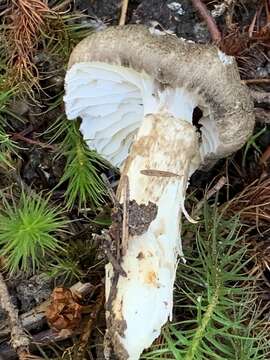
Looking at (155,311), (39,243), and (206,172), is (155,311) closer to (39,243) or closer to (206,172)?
(39,243)

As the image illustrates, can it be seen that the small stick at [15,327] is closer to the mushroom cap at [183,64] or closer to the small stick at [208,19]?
the mushroom cap at [183,64]

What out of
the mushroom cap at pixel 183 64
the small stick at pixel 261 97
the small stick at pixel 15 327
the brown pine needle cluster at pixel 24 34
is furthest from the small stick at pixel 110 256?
the small stick at pixel 261 97

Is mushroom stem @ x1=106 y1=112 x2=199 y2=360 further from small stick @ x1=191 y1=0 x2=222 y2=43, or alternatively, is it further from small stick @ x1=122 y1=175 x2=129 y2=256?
small stick @ x1=191 y1=0 x2=222 y2=43

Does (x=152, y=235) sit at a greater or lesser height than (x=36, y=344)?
greater

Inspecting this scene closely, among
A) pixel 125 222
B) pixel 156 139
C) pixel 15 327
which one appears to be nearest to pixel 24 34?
pixel 156 139

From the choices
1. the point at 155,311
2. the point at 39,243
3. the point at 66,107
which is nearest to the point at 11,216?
the point at 39,243

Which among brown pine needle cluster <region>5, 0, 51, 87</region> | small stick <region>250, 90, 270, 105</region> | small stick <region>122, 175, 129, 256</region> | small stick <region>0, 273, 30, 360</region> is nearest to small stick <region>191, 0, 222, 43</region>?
small stick <region>250, 90, 270, 105</region>

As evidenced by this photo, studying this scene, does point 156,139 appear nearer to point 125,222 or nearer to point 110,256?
point 125,222
